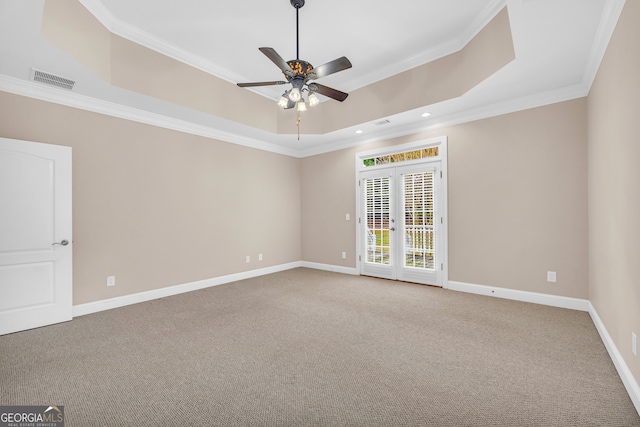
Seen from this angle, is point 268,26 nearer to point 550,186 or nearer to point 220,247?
point 220,247

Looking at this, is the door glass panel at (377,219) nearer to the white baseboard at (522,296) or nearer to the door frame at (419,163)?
the door frame at (419,163)

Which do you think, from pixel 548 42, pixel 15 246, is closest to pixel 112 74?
pixel 15 246

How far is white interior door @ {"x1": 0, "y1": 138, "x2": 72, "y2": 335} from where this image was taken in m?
3.07

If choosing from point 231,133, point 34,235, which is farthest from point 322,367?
point 231,133

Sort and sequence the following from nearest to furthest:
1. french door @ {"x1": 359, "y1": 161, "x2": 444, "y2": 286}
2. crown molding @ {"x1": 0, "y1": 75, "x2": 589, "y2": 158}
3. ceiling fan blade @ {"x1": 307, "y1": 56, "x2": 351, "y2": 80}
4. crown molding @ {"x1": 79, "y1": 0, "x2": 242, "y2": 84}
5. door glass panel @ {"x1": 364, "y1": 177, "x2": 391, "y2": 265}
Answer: ceiling fan blade @ {"x1": 307, "y1": 56, "x2": 351, "y2": 80}, crown molding @ {"x1": 79, "y1": 0, "x2": 242, "y2": 84}, crown molding @ {"x1": 0, "y1": 75, "x2": 589, "y2": 158}, french door @ {"x1": 359, "y1": 161, "x2": 444, "y2": 286}, door glass panel @ {"x1": 364, "y1": 177, "x2": 391, "y2": 265}

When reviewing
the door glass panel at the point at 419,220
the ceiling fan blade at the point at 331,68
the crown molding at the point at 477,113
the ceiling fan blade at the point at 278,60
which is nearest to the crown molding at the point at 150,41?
the ceiling fan blade at the point at 278,60

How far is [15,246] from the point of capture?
3.11 metres

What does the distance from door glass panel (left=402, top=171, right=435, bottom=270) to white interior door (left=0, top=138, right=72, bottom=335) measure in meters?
4.97

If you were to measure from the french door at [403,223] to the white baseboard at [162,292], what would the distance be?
7.16ft

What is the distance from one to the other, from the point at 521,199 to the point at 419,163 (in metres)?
1.64

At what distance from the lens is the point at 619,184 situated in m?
2.25

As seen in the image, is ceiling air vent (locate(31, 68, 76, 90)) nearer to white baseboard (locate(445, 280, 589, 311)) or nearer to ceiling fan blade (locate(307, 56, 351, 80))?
ceiling fan blade (locate(307, 56, 351, 80))

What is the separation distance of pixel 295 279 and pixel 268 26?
4078 millimetres

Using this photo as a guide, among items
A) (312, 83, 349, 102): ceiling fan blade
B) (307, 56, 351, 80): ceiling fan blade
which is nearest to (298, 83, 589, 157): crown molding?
(312, 83, 349, 102): ceiling fan blade
